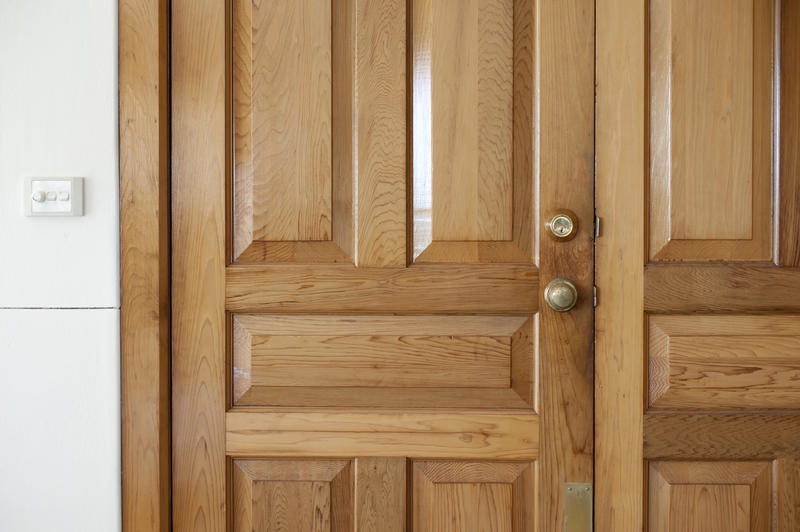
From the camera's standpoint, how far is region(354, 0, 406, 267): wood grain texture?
3.22 ft

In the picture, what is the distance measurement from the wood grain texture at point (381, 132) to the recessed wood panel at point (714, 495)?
25.2 inches

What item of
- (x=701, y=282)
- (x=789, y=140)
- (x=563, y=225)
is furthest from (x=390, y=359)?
(x=789, y=140)

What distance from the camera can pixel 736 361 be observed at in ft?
3.20

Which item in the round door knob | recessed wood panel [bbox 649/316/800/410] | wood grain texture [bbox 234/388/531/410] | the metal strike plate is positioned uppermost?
the round door knob

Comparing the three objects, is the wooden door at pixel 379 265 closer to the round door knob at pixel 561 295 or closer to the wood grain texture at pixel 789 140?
the round door knob at pixel 561 295

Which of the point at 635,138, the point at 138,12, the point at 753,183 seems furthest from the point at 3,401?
the point at 753,183

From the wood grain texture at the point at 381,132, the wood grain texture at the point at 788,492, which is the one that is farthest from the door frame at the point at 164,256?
the wood grain texture at the point at 381,132

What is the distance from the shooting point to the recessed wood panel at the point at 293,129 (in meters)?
Result: 0.98

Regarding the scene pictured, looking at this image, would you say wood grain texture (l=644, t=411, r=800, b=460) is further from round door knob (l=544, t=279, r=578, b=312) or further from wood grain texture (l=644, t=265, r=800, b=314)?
round door knob (l=544, t=279, r=578, b=312)

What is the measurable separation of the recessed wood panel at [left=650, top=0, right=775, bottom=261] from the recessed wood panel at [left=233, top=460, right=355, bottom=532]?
0.73m

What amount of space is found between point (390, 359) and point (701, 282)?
59cm

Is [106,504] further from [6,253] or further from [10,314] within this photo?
[6,253]

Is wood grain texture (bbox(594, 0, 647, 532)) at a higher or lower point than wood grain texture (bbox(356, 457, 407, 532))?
higher

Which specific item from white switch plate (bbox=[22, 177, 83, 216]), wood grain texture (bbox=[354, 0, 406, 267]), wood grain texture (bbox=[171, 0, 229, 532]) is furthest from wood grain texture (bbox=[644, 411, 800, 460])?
white switch plate (bbox=[22, 177, 83, 216])
